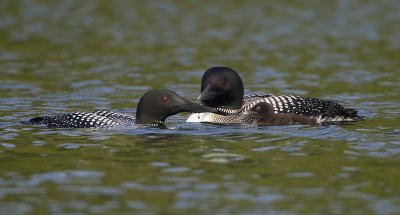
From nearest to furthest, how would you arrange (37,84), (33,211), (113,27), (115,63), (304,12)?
(33,211)
(37,84)
(115,63)
(113,27)
(304,12)

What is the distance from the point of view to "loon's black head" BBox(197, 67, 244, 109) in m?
10.3

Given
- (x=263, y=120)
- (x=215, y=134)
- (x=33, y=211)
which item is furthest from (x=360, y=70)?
(x=33, y=211)

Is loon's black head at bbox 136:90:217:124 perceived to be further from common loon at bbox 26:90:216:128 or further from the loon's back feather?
the loon's back feather

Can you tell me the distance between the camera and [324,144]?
8.45 metres

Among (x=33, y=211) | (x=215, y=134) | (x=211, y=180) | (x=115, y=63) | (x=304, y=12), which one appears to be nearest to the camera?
(x=33, y=211)

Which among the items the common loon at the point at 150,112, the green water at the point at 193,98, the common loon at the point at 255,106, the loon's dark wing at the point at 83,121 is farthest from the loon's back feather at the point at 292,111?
the loon's dark wing at the point at 83,121

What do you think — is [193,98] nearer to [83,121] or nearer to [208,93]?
[208,93]

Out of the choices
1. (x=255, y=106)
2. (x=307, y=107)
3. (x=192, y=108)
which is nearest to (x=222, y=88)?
(x=255, y=106)

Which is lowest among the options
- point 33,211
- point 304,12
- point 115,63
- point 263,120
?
point 33,211

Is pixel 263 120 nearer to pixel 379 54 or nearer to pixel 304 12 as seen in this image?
pixel 379 54

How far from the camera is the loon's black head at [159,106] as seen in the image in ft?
32.1

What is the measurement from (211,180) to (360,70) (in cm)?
758

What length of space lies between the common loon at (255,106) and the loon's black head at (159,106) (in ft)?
1.54

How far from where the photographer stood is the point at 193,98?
12234 millimetres
